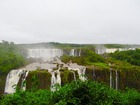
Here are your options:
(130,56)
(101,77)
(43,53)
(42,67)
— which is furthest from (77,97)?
(130,56)

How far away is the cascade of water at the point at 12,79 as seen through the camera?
1969 inches

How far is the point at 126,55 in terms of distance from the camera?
71438 mm

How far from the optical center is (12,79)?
167ft

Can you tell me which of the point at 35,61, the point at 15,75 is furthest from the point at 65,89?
the point at 35,61

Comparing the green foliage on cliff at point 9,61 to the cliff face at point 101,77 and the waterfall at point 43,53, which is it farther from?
the waterfall at point 43,53

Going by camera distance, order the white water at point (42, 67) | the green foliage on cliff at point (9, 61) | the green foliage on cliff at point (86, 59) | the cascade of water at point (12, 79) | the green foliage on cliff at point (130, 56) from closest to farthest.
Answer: the white water at point (42, 67) < the cascade of water at point (12, 79) < the green foliage on cliff at point (9, 61) < the green foliage on cliff at point (86, 59) < the green foliage on cliff at point (130, 56)

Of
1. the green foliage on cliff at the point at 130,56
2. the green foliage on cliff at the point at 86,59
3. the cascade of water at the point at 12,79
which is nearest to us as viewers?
the cascade of water at the point at 12,79

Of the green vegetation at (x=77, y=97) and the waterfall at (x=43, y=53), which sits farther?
the waterfall at (x=43, y=53)

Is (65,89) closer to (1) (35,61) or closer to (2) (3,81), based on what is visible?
(2) (3,81)

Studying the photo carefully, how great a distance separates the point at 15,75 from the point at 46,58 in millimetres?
18461

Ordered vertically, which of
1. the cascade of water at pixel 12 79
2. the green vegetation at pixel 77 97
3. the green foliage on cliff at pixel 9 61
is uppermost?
the green vegetation at pixel 77 97

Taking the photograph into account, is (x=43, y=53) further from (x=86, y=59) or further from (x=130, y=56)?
(x=130, y=56)

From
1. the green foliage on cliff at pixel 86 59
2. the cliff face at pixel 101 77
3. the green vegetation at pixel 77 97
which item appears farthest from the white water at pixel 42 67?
the green vegetation at pixel 77 97

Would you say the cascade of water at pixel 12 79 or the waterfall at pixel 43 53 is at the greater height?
the waterfall at pixel 43 53
